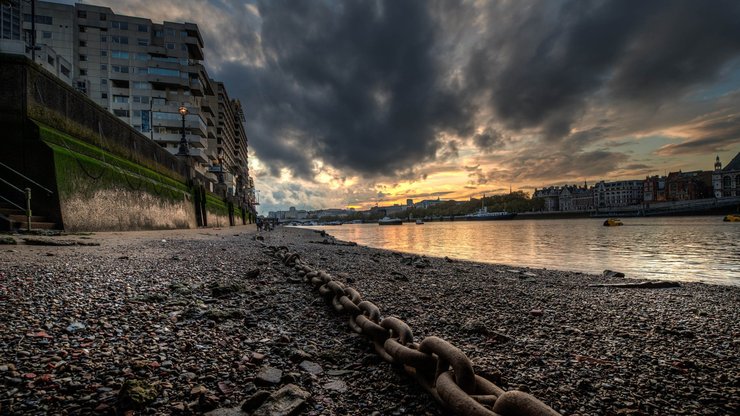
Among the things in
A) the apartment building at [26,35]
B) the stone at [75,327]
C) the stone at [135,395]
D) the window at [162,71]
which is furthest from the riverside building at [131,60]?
the stone at [135,395]

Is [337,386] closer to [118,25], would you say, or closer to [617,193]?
[118,25]

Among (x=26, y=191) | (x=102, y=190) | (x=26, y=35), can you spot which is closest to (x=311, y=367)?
(x=26, y=191)

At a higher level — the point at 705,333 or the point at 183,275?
the point at 183,275

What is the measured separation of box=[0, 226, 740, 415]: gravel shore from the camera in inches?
64.5

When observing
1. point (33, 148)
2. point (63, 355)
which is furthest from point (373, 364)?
point (33, 148)

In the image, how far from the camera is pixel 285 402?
158 centimetres

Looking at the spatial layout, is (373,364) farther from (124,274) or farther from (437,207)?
(437,207)

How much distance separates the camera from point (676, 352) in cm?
248

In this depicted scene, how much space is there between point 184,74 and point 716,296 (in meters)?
55.5

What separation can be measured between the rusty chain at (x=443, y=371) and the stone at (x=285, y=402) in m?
0.52

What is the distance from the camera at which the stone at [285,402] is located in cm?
149

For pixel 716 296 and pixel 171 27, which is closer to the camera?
pixel 716 296

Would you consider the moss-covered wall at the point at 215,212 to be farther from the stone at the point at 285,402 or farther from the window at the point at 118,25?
the window at the point at 118,25

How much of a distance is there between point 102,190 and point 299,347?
1160cm
